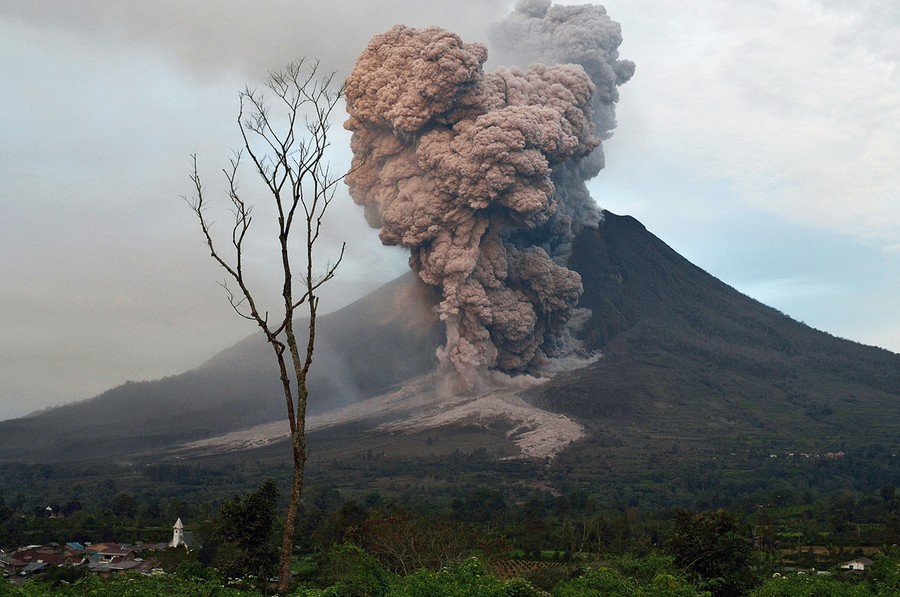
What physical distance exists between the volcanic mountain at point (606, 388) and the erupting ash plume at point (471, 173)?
5776 mm

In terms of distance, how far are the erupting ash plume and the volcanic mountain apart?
18.9 feet

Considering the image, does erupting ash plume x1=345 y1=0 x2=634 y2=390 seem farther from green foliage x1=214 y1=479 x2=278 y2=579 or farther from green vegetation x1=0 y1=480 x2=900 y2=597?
green foliage x1=214 y1=479 x2=278 y2=579

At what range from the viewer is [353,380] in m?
78.9

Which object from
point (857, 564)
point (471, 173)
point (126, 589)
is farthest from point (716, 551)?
point (471, 173)

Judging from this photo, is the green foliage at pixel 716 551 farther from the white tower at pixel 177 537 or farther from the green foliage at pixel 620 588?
the white tower at pixel 177 537

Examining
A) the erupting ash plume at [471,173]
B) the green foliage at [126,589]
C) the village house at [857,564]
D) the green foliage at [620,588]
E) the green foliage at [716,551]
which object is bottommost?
the village house at [857,564]

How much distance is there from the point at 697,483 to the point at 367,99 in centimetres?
2805

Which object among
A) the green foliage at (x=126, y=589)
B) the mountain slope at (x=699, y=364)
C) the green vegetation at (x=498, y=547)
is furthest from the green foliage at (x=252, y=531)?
the mountain slope at (x=699, y=364)

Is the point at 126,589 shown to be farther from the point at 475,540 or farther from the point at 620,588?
the point at 475,540

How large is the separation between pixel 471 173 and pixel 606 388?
23.1 m

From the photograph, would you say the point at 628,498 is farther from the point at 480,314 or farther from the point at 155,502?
the point at 155,502

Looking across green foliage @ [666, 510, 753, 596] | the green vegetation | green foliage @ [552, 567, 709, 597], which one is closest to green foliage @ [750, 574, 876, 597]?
the green vegetation

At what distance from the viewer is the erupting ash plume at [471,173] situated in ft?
182

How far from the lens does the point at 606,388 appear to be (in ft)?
235
